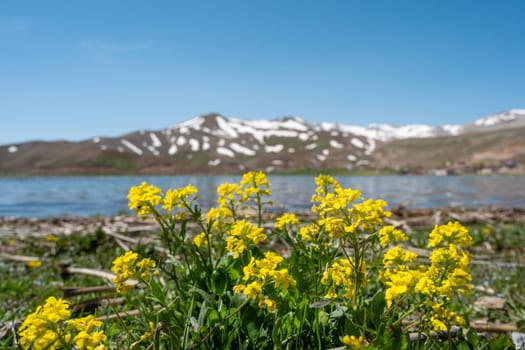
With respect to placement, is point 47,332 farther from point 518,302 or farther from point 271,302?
point 518,302

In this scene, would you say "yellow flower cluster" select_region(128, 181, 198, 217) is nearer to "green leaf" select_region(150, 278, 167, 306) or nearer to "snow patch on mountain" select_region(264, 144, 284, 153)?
"green leaf" select_region(150, 278, 167, 306)

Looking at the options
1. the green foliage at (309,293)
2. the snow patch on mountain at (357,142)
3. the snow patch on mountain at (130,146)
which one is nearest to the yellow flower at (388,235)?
the green foliage at (309,293)

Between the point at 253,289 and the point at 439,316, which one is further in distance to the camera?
the point at 439,316

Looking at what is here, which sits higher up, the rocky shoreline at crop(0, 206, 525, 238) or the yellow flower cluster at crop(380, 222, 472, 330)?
the yellow flower cluster at crop(380, 222, 472, 330)

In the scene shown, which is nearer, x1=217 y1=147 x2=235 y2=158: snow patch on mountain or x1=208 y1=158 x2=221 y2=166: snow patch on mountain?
x1=208 y1=158 x2=221 y2=166: snow patch on mountain

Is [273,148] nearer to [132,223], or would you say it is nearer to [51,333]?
[132,223]

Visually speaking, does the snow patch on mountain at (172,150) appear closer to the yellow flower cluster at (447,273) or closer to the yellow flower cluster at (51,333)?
the yellow flower cluster at (447,273)

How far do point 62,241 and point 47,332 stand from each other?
682 cm

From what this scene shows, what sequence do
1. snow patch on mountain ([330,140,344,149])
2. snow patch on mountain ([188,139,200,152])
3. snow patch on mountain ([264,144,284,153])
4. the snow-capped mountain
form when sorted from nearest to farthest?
the snow-capped mountain → snow patch on mountain ([330,140,344,149]) → snow patch on mountain ([188,139,200,152]) → snow patch on mountain ([264,144,284,153])

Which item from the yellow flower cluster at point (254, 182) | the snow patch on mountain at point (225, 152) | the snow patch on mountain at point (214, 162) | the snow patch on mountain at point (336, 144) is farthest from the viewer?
the snow patch on mountain at point (336, 144)

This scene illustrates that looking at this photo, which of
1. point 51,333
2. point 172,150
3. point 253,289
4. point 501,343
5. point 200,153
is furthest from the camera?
point 172,150

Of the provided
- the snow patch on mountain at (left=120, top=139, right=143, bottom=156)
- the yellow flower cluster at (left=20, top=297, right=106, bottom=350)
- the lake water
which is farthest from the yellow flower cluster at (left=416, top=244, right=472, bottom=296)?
the snow patch on mountain at (left=120, top=139, right=143, bottom=156)

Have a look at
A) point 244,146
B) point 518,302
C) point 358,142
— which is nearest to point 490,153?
point 358,142

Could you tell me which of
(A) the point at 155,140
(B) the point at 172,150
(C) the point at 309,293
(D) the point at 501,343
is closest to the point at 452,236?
(D) the point at 501,343
